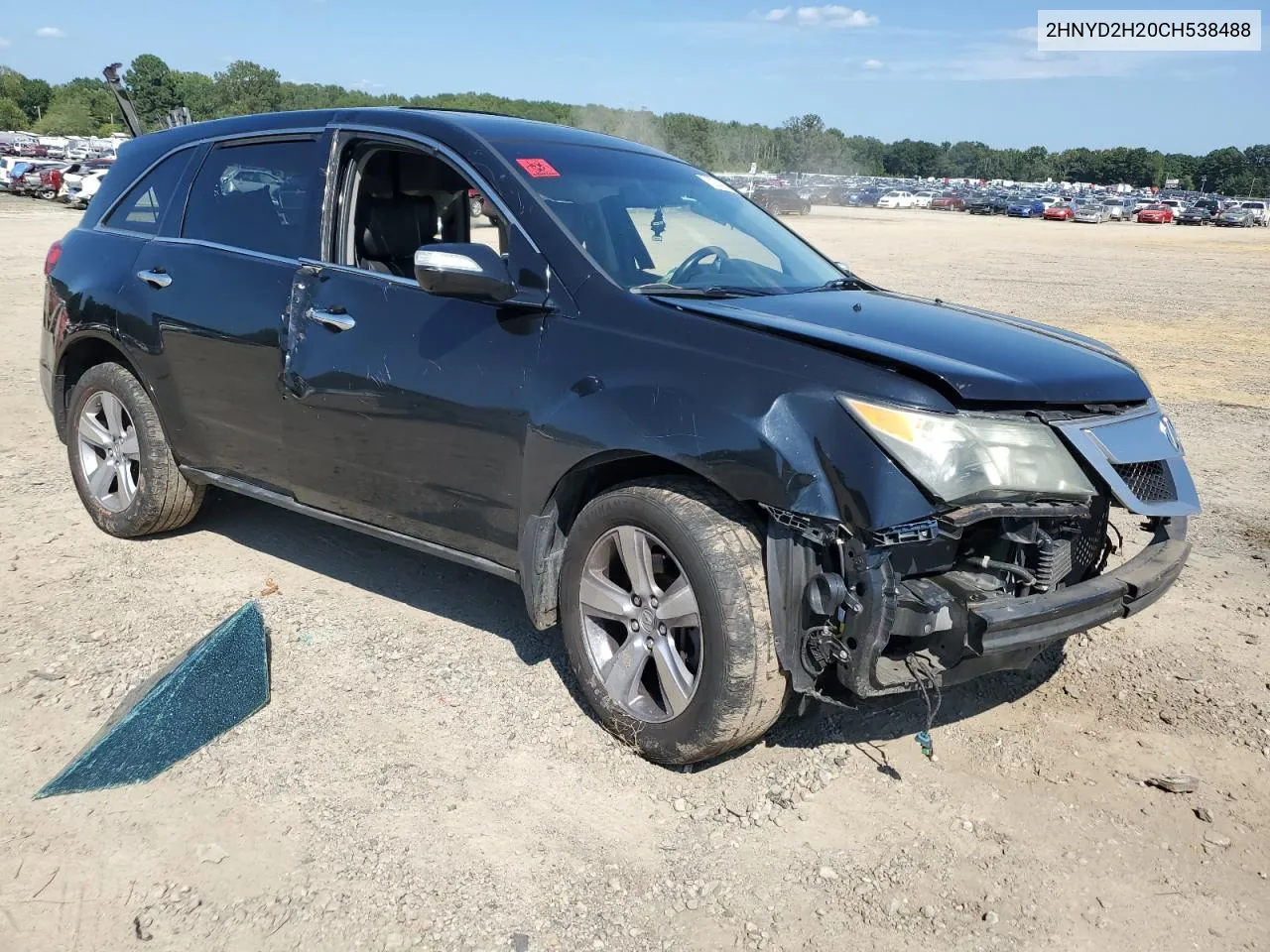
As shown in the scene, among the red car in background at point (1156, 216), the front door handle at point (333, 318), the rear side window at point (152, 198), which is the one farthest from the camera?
the red car in background at point (1156, 216)

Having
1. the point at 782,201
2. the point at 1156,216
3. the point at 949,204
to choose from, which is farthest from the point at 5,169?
the point at 1156,216

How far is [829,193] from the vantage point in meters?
74.8

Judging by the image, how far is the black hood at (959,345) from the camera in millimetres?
2957

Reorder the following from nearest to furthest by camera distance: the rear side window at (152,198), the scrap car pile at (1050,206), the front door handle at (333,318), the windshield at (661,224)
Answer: the windshield at (661,224) < the front door handle at (333,318) < the rear side window at (152,198) < the scrap car pile at (1050,206)

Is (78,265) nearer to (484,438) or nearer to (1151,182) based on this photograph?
(484,438)

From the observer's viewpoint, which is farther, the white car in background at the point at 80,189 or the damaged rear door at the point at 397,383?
the white car in background at the point at 80,189

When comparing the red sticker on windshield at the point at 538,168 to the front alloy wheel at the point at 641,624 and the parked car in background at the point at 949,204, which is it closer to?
the front alloy wheel at the point at 641,624

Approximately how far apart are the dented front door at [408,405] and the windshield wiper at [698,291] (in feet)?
1.23

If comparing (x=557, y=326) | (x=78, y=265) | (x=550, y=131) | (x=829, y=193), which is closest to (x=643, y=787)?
(x=557, y=326)

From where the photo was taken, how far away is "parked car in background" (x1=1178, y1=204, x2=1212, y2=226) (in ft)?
215

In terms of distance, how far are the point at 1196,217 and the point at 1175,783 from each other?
7334 centimetres

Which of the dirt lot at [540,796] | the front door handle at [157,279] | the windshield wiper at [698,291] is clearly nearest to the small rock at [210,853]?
the dirt lot at [540,796]

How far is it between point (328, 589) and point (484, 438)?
1.55 metres

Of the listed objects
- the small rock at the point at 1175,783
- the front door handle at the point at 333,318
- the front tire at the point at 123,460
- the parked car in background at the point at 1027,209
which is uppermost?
the front door handle at the point at 333,318
